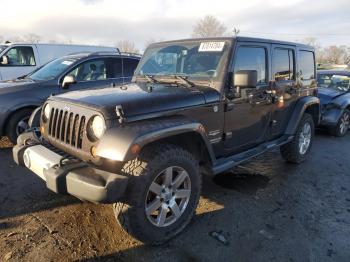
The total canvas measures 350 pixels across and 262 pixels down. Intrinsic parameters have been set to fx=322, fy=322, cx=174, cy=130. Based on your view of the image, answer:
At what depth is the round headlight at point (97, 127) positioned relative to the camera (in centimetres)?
273

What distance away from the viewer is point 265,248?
9.82ft

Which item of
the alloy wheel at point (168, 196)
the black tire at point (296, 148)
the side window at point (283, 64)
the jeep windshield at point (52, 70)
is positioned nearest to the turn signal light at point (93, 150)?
the alloy wheel at point (168, 196)

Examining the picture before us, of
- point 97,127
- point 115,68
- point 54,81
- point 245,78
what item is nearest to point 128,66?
point 115,68

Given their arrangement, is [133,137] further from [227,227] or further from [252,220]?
[252,220]

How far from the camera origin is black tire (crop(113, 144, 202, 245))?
2.71 metres

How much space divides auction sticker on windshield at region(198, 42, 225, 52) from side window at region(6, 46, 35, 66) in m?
7.25

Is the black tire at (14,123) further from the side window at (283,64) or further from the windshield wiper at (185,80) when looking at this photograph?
the side window at (283,64)

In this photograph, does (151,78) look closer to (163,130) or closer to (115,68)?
(163,130)

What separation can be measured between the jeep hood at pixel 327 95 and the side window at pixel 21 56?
796 centimetres

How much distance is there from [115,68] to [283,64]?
11.3 ft

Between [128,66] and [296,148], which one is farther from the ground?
[128,66]

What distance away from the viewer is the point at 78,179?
2578 mm

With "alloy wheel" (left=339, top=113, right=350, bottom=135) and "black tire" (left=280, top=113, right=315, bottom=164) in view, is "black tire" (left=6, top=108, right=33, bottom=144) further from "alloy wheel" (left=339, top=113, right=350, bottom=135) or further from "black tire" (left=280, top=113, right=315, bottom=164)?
"alloy wheel" (left=339, top=113, right=350, bottom=135)

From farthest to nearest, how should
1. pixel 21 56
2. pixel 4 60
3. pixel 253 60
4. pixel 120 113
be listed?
pixel 21 56, pixel 4 60, pixel 253 60, pixel 120 113
